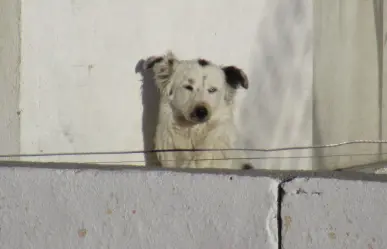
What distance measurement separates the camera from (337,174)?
2.48m

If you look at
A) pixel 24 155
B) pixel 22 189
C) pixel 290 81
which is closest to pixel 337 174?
pixel 22 189

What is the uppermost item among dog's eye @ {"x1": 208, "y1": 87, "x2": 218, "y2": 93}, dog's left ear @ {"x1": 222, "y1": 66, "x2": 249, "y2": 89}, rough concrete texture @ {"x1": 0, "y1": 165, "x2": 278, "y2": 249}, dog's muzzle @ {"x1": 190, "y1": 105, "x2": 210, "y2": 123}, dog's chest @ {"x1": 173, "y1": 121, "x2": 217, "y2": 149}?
dog's left ear @ {"x1": 222, "y1": 66, "x2": 249, "y2": 89}

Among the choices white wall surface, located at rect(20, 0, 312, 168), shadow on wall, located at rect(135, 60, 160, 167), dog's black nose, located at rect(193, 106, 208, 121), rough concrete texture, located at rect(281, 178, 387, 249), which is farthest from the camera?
shadow on wall, located at rect(135, 60, 160, 167)

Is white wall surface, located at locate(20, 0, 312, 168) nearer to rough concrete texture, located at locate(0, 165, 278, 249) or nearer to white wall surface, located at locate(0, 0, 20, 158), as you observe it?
white wall surface, located at locate(0, 0, 20, 158)

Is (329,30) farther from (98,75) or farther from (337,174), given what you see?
(337,174)

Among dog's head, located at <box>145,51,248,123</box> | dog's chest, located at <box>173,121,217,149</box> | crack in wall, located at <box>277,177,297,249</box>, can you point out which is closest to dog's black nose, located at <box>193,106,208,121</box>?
dog's head, located at <box>145,51,248,123</box>

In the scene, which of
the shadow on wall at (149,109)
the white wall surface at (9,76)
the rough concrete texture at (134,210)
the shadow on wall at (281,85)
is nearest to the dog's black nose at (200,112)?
the shadow on wall at (149,109)

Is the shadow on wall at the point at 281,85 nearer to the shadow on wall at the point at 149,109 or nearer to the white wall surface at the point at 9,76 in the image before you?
the shadow on wall at the point at 149,109

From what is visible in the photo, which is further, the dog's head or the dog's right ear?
the dog's right ear

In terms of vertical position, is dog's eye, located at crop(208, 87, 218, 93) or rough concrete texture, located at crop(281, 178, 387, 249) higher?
dog's eye, located at crop(208, 87, 218, 93)

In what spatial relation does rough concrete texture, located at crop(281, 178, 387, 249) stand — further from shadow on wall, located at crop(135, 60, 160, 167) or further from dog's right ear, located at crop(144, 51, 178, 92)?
shadow on wall, located at crop(135, 60, 160, 167)

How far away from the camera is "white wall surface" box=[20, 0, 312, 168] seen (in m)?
4.07

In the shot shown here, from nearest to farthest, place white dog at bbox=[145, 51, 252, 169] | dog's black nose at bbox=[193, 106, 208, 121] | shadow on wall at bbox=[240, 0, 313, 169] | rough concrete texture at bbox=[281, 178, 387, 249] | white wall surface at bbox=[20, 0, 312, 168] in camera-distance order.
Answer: rough concrete texture at bbox=[281, 178, 387, 249] → white wall surface at bbox=[20, 0, 312, 168] → dog's black nose at bbox=[193, 106, 208, 121] → white dog at bbox=[145, 51, 252, 169] → shadow on wall at bbox=[240, 0, 313, 169]

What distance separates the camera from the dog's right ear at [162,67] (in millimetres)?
4543
